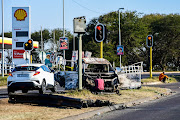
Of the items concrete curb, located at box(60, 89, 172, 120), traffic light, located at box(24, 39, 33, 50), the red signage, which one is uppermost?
traffic light, located at box(24, 39, 33, 50)

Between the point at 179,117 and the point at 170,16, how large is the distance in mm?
65318

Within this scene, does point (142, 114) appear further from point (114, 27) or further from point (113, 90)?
point (114, 27)

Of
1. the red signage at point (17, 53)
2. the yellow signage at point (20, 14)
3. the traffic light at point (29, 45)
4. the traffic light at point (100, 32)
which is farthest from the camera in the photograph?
the red signage at point (17, 53)

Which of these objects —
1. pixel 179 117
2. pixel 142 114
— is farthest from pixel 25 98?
pixel 179 117

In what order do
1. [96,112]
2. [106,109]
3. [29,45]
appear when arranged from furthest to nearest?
1. [29,45]
2. [106,109]
3. [96,112]

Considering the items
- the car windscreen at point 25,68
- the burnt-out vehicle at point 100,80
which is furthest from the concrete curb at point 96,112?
the car windscreen at point 25,68

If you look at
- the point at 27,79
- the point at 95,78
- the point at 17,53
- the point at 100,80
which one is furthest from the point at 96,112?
the point at 17,53

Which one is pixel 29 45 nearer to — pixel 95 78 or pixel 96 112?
pixel 95 78

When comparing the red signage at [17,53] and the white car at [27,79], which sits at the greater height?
the red signage at [17,53]

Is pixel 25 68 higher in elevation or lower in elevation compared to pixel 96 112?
higher

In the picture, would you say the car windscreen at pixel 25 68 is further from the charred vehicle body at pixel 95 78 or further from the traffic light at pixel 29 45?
the traffic light at pixel 29 45

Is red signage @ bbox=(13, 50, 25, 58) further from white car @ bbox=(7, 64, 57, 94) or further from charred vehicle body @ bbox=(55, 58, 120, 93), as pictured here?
white car @ bbox=(7, 64, 57, 94)

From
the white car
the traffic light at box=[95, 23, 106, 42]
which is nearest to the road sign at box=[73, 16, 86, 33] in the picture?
the traffic light at box=[95, 23, 106, 42]

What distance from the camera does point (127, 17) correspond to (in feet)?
239
